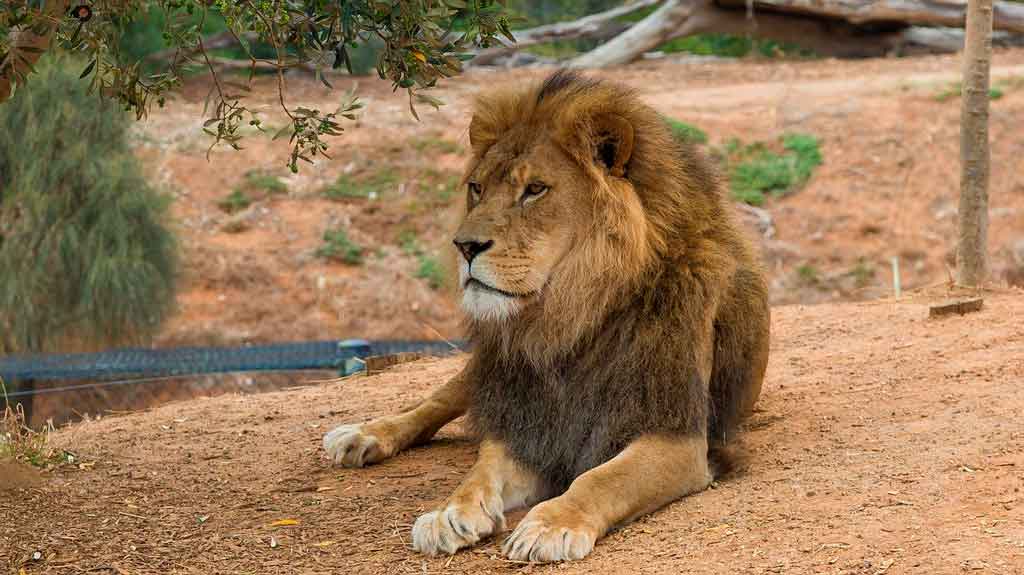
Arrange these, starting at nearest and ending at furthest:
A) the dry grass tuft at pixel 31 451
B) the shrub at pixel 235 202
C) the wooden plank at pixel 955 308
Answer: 1. the dry grass tuft at pixel 31 451
2. the wooden plank at pixel 955 308
3. the shrub at pixel 235 202

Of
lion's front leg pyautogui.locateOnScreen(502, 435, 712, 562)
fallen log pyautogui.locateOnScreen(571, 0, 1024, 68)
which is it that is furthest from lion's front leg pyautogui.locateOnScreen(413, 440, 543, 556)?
fallen log pyautogui.locateOnScreen(571, 0, 1024, 68)

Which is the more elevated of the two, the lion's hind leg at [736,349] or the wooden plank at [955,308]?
the lion's hind leg at [736,349]

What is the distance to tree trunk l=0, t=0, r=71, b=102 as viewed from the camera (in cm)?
386

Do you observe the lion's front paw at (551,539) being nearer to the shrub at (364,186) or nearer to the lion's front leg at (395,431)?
the lion's front leg at (395,431)

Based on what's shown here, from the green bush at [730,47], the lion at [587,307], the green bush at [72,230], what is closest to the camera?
the lion at [587,307]

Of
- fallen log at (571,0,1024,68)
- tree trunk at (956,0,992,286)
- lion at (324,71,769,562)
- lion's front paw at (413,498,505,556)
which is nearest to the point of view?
lion's front paw at (413,498,505,556)

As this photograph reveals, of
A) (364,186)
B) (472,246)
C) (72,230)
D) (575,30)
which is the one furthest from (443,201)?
(472,246)

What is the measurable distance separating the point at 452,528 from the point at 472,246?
91cm

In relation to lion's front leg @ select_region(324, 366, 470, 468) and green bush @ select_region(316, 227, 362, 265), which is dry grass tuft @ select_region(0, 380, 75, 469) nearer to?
lion's front leg @ select_region(324, 366, 470, 468)

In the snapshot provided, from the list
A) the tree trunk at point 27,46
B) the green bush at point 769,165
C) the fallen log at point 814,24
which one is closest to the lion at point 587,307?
the tree trunk at point 27,46

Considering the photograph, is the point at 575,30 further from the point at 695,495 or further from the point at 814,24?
the point at 695,495

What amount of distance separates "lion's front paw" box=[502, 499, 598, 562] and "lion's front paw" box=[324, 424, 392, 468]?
1.46 m

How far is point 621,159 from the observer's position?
14.4 ft

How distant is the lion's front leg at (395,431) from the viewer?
5.27m
